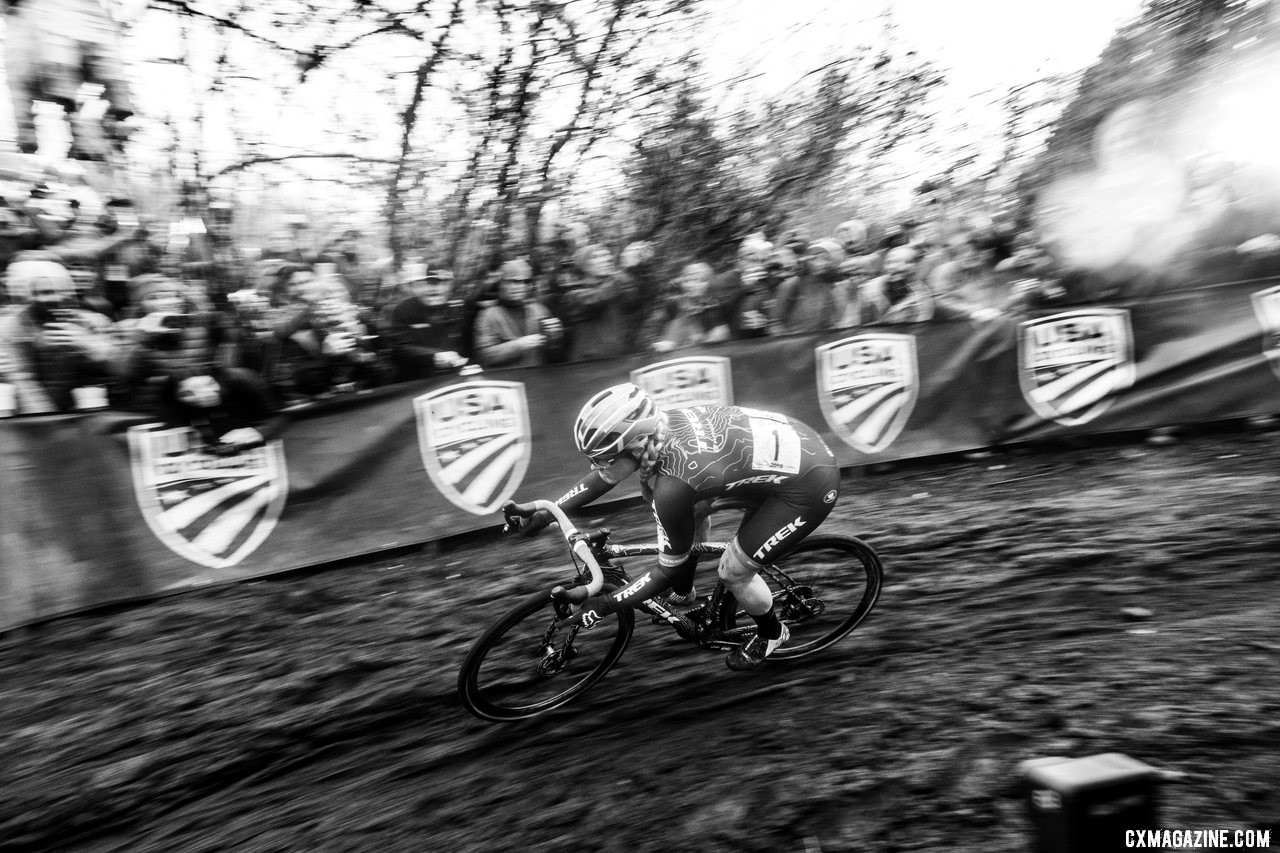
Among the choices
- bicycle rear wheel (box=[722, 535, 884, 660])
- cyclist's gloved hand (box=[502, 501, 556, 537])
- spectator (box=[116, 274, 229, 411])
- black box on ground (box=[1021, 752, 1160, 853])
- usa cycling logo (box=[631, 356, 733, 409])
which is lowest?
bicycle rear wheel (box=[722, 535, 884, 660])

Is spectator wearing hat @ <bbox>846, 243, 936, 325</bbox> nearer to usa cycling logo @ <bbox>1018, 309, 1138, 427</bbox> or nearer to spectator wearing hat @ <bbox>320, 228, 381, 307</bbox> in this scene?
usa cycling logo @ <bbox>1018, 309, 1138, 427</bbox>

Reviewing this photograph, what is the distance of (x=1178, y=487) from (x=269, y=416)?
7.04 metres

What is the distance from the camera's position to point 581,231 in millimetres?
8461

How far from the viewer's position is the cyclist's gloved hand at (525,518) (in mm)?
3918

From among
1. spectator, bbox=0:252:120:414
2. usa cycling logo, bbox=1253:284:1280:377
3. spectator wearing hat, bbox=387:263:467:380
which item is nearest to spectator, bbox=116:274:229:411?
spectator, bbox=0:252:120:414

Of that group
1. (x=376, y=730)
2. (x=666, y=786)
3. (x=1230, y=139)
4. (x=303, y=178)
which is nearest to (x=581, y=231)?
(x=303, y=178)

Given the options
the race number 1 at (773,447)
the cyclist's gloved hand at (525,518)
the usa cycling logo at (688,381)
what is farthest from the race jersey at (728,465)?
the usa cycling logo at (688,381)

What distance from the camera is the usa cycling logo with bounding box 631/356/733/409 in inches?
295

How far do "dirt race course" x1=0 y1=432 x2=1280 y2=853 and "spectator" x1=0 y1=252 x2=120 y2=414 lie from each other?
1498 mm

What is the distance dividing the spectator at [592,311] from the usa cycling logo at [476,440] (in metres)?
0.82

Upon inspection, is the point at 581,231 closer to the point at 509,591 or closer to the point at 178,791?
the point at 509,591

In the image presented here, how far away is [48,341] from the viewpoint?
5.42 m

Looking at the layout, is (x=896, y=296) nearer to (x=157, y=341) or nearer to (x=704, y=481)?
(x=704, y=481)
